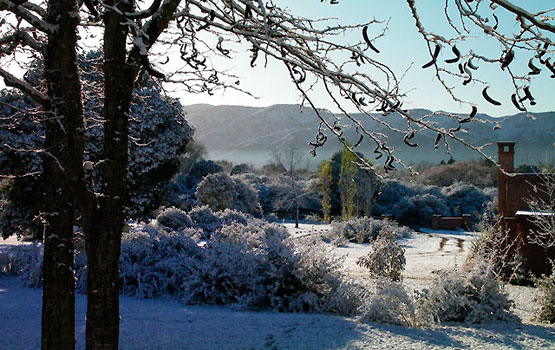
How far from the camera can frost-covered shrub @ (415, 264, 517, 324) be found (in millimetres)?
5922

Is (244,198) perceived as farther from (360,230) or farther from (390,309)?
(390,309)

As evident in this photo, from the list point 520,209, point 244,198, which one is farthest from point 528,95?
point 244,198

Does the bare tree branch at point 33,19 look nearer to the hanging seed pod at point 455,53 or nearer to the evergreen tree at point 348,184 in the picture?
the hanging seed pod at point 455,53

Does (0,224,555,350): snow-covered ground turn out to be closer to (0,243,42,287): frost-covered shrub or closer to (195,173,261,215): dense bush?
(0,243,42,287): frost-covered shrub

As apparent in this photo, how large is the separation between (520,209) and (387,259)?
5.65m

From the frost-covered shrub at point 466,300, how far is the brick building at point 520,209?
11.9 ft

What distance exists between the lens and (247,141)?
334 feet

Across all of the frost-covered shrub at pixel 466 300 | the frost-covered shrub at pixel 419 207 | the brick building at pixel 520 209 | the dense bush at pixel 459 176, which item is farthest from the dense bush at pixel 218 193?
the dense bush at pixel 459 176

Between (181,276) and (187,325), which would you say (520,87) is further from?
(181,276)

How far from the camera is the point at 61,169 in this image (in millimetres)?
2977

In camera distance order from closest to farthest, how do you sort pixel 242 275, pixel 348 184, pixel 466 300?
pixel 466 300
pixel 242 275
pixel 348 184

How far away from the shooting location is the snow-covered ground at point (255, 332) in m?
4.66

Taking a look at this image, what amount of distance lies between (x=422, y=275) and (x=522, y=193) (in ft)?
14.0

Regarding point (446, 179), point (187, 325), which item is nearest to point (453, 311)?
point (187, 325)
